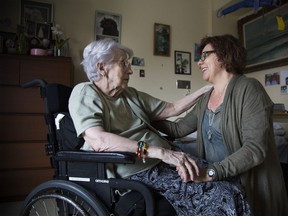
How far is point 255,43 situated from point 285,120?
1208 mm

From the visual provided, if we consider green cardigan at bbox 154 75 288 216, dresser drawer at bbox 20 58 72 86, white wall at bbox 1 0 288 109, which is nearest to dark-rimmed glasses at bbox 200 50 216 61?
green cardigan at bbox 154 75 288 216

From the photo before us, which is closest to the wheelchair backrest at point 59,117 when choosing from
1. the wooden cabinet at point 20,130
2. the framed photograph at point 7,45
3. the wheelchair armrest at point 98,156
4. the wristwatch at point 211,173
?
the wheelchair armrest at point 98,156

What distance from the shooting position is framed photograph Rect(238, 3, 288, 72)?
2805 mm

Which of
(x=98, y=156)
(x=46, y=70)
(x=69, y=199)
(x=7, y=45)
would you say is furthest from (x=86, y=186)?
(x=7, y=45)

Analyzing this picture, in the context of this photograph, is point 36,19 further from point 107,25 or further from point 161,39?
point 161,39

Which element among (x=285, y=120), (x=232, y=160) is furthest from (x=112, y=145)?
(x=285, y=120)

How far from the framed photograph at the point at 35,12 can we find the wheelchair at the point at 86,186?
1963 millimetres

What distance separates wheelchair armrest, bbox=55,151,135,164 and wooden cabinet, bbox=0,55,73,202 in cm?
147

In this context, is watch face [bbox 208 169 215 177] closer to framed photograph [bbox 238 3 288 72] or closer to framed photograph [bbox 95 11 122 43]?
framed photograph [bbox 238 3 288 72]

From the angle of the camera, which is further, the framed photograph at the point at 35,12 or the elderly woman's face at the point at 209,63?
the framed photograph at the point at 35,12

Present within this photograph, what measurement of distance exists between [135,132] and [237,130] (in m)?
0.46

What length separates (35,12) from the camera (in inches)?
113

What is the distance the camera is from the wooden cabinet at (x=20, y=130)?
7.64ft

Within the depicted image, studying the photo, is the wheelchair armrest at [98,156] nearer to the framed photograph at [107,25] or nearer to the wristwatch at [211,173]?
the wristwatch at [211,173]
